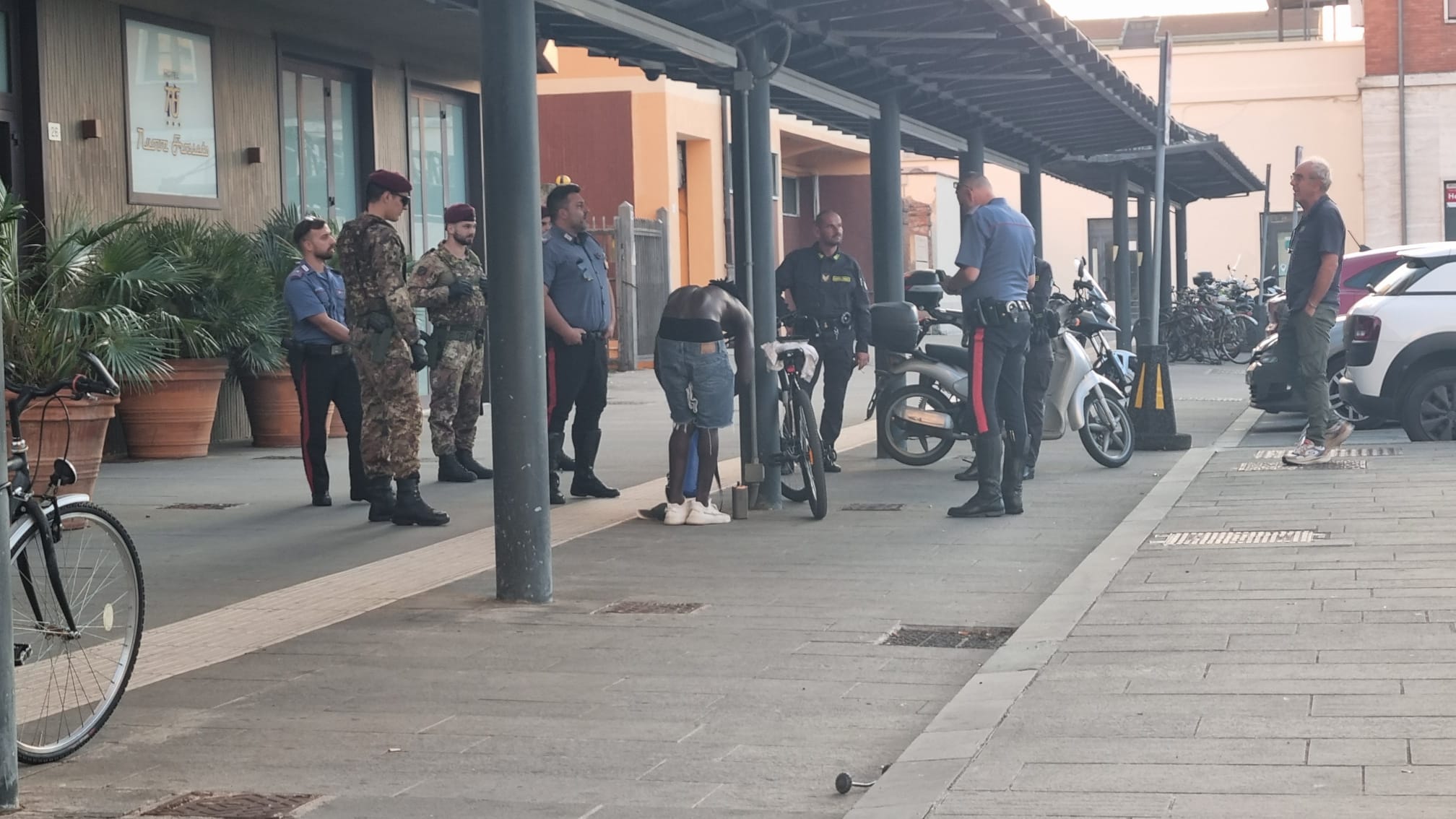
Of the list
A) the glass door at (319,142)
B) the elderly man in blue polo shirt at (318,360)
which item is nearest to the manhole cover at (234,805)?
the elderly man in blue polo shirt at (318,360)

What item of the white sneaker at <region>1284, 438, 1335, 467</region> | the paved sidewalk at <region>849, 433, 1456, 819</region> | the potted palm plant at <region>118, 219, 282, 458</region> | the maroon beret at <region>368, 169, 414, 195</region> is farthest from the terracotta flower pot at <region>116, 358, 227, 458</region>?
the white sneaker at <region>1284, 438, 1335, 467</region>

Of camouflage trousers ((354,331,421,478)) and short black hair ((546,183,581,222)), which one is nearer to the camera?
camouflage trousers ((354,331,421,478))

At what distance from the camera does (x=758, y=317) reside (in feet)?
35.0

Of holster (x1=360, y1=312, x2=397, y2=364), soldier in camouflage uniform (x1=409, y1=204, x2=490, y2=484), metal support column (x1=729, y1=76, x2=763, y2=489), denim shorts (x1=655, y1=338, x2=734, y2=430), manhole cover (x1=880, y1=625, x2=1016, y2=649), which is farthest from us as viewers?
soldier in camouflage uniform (x1=409, y1=204, x2=490, y2=484)

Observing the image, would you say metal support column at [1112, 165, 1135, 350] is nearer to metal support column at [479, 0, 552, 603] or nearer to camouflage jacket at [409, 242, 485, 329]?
camouflage jacket at [409, 242, 485, 329]

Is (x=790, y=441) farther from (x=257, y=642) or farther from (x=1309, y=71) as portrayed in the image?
(x=1309, y=71)

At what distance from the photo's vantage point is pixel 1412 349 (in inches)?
548

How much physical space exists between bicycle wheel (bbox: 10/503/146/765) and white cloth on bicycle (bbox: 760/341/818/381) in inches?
210

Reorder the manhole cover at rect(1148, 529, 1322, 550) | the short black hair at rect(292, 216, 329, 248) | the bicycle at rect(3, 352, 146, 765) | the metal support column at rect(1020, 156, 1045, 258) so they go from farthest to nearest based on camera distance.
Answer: the metal support column at rect(1020, 156, 1045, 258) → the short black hair at rect(292, 216, 329, 248) → the manhole cover at rect(1148, 529, 1322, 550) → the bicycle at rect(3, 352, 146, 765)

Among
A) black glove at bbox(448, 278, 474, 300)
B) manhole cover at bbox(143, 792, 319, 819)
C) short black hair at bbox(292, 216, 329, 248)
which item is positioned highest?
short black hair at bbox(292, 216, 329, 248)

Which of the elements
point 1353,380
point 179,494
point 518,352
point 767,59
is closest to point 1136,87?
point 1353,380

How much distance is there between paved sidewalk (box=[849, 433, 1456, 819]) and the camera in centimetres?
426

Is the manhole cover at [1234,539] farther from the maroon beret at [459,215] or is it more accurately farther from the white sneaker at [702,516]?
the maroon beret at [459,215]

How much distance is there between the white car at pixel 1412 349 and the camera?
13.8m
